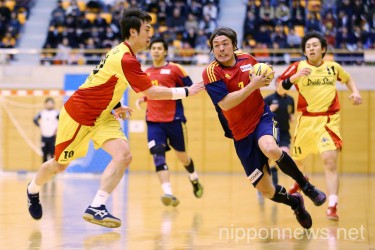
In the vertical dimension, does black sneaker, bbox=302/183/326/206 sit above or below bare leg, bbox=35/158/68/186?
below

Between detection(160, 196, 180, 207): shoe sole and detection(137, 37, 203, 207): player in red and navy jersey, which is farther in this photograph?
detection(137, 37, 203, 207): player in red and navy jersey

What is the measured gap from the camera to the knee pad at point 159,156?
10969mm

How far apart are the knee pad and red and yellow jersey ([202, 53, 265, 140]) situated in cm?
351

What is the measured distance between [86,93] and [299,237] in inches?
106

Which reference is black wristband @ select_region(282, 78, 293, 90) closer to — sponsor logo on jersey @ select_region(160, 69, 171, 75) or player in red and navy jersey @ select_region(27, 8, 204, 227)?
player in red and navy jersey @ select_region(27, 8, 204, 227)

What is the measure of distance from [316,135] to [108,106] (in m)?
2.99

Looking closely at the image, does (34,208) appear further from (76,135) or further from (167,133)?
(167,133)

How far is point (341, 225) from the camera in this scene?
832 centimetres

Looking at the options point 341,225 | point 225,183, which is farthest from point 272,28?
point 341,225

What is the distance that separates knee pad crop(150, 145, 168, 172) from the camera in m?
11.0

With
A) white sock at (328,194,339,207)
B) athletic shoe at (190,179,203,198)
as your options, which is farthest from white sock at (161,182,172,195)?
white sock at (328,194,339,207)

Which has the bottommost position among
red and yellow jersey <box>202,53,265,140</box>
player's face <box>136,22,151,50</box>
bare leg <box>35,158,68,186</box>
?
bare leg <box>35,158,68,186</box>

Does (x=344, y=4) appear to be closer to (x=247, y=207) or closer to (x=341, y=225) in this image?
(x=247, y=207)

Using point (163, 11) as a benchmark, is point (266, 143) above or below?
below
